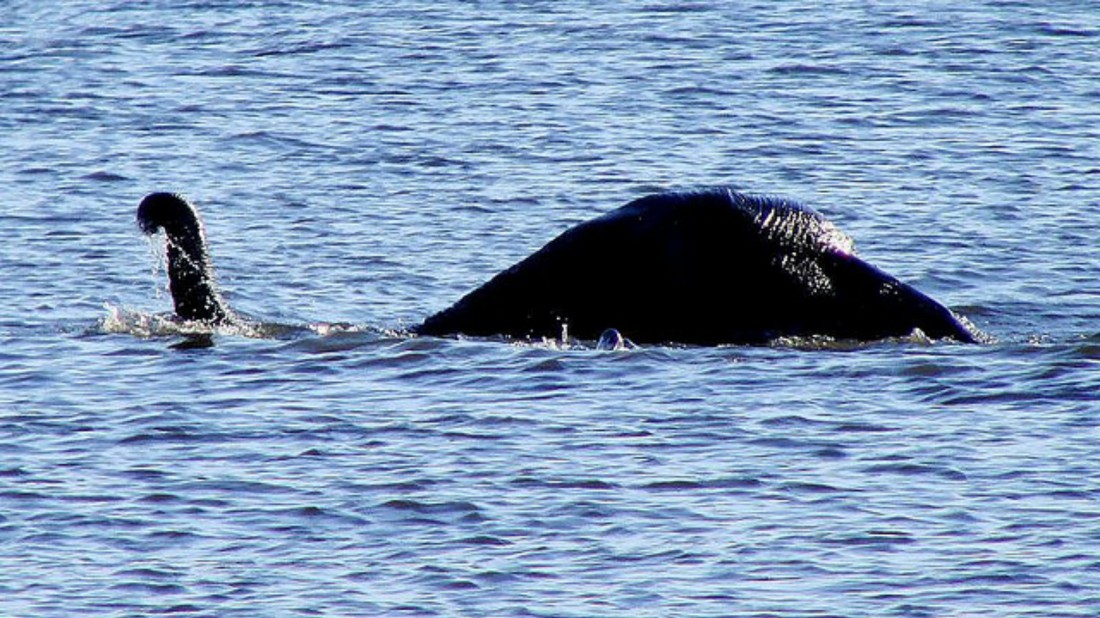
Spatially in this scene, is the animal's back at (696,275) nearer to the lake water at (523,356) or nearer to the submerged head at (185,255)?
the lake water at (523,356)

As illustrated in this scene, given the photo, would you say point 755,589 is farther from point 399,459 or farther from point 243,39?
point 243,39

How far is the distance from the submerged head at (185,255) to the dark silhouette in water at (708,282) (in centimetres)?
181

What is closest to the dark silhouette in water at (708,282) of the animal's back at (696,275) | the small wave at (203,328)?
the animal's back at (696,275)

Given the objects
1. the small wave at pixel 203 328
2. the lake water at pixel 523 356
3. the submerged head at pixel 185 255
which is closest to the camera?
the lake water at pixel 523 356

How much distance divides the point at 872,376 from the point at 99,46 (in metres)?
17.0

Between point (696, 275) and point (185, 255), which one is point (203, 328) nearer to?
point (185, 255)

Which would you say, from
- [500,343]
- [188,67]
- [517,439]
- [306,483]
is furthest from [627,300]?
[188,67]

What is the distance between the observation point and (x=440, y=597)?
32.0 feet

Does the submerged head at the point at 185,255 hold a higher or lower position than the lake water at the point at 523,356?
higher

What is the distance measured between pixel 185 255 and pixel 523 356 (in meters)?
2.28

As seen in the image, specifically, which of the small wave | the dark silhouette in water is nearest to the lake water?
the small wave

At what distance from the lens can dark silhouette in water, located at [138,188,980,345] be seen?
13.8 m

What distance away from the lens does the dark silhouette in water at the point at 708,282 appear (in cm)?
1377

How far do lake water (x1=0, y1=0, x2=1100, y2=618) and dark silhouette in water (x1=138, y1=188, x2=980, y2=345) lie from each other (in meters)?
0.20
